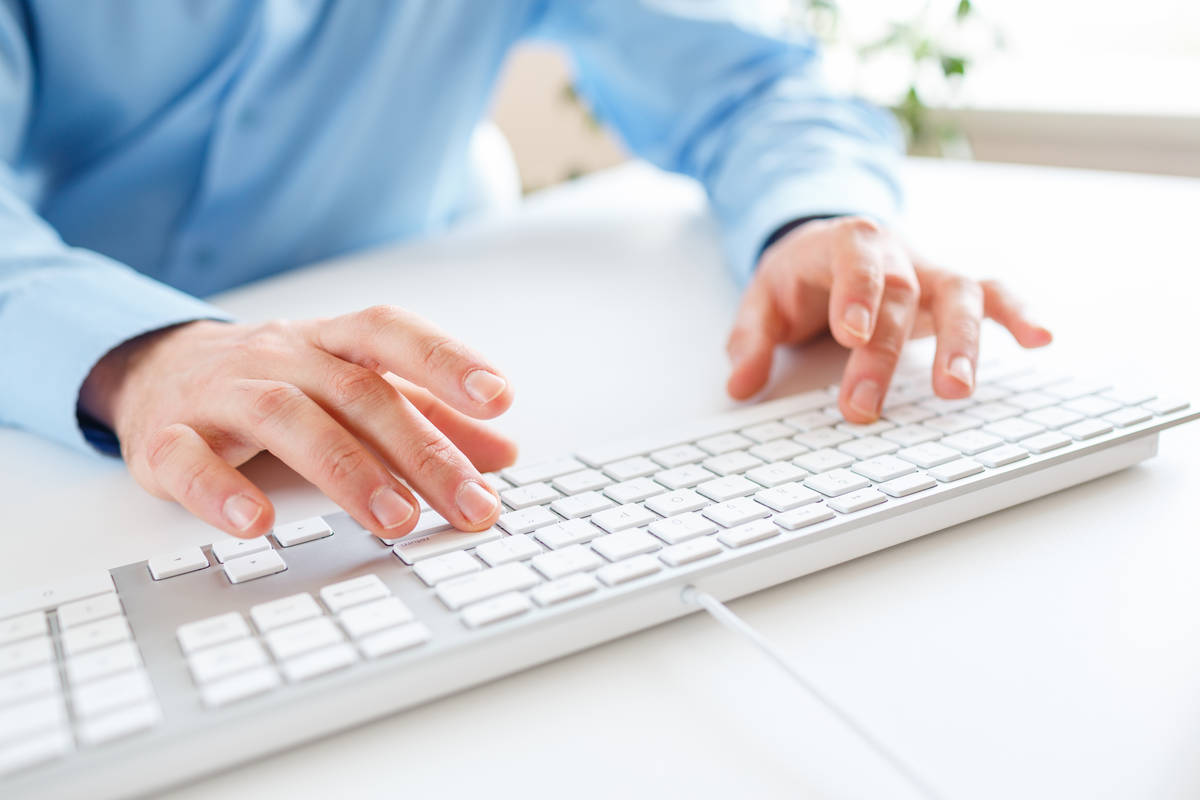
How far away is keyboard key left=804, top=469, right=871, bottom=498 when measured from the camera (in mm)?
385

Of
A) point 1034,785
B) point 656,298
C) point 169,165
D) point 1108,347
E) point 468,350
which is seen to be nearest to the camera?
point 1034,785

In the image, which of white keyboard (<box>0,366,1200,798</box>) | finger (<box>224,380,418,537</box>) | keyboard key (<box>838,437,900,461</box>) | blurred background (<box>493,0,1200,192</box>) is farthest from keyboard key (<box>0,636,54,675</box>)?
blurred background (<box>493,0,1200,192</box>)

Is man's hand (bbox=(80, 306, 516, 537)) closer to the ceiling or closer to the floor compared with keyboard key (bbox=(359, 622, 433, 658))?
closer to the ceiling

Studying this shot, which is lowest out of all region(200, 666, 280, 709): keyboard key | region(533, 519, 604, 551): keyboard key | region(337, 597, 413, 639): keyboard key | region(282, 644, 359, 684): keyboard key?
region(533, 519, 604, 551): keyboard key

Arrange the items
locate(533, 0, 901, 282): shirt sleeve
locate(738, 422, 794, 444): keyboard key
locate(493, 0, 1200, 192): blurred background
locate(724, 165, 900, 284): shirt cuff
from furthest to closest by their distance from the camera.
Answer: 1. locate(493, 0, 1200, 192): blurred background
2. locate(533, 0, 901, 282): shirt sleeve
3. locate(724, 165, 900, 284): shirt cuff
4. locate(738, 422, 794, 444): keyboard key

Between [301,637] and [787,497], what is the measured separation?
193 millimetres

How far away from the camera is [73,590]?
34cm

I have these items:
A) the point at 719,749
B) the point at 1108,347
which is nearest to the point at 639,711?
the point at 719,749

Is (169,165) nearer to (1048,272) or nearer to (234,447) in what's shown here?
(234,447)

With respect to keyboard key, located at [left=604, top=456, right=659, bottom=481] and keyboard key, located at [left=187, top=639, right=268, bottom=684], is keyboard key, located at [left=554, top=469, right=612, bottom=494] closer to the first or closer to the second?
keyboard key, located at [left=604, top=456, right=659, bottom=481]

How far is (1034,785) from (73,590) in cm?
32

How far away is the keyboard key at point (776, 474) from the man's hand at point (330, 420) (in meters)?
0.11

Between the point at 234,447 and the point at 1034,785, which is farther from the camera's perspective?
the point at 234,447

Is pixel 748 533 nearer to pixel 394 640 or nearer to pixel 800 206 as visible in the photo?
pixel 394 640
